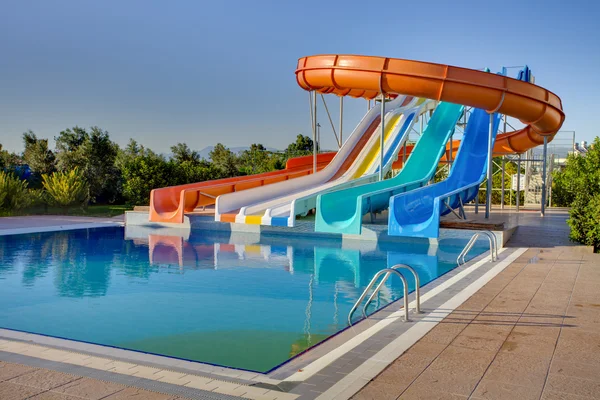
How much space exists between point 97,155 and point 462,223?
15714mm

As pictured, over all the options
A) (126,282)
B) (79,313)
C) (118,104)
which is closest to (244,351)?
(79,313)

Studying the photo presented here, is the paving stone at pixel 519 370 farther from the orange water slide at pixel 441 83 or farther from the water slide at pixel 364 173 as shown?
the orange water slide at pixel 441 83

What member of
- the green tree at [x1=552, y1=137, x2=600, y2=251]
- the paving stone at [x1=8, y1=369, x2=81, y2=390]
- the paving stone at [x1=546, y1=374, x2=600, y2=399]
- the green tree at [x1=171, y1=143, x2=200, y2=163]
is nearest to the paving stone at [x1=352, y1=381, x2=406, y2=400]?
the paving stone at [x1=546, y1=374, x2=600, y2=399]

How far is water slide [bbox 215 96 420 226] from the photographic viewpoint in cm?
1380

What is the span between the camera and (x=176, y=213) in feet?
48.6

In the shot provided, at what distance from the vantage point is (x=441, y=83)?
12992 millimetres

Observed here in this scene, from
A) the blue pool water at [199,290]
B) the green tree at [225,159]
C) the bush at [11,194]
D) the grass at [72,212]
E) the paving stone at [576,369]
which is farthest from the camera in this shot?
the green tree at [225,159]

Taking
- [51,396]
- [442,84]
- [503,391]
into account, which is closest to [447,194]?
[442,84]

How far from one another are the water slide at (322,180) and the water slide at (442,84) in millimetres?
3077

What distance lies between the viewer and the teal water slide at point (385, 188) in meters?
12.4

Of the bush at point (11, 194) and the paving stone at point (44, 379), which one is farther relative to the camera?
the bush at point (11, 194)

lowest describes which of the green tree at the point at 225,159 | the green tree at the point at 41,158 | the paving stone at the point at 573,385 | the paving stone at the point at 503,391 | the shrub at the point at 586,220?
the paving stone at the point at 503,391

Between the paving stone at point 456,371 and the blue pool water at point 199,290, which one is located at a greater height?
the paving stone at point 456,371

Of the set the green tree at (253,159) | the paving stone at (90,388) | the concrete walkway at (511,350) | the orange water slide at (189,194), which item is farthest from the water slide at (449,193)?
the green tree at (253,159)
